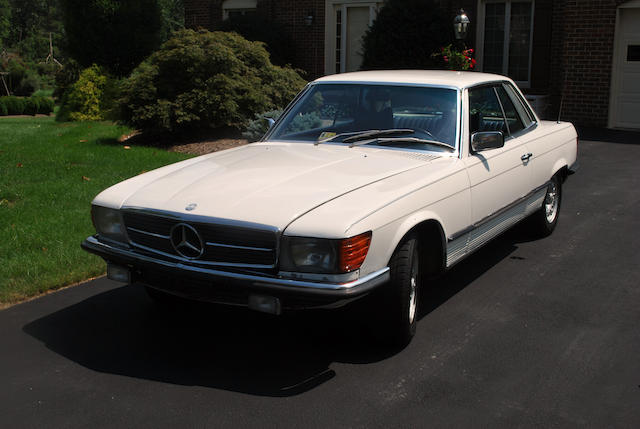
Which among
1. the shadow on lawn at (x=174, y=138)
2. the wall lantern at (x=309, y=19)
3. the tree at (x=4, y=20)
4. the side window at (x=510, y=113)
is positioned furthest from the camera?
the tree at (x=4, y=20)

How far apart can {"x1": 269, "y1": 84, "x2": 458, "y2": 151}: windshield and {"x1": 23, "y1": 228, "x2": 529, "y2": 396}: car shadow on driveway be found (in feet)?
4.14

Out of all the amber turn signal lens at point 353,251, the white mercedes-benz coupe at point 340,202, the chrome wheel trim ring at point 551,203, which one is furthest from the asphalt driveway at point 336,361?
the chrome wheel trim ring at point 551,203

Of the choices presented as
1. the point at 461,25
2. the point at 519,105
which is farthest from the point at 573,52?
the point at 519,105

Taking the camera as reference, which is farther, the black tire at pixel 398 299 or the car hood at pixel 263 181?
the black tire at pixel 398 299

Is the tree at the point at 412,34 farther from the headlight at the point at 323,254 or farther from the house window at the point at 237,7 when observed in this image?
the headlight at the point at 323,254

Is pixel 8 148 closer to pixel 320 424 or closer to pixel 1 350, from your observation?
pixel 1 350

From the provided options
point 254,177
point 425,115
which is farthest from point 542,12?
point 254,177

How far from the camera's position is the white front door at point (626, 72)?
14.8 meters

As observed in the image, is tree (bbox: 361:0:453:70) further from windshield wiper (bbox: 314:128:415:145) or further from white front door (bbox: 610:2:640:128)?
windshield wiper (bbox: 314:128:415:145)

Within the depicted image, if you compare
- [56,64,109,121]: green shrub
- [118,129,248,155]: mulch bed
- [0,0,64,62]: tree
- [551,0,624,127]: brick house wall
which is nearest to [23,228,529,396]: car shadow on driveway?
[118,129,248,155]: mulch bed

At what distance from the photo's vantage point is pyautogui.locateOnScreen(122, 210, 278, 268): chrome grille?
3.93 m

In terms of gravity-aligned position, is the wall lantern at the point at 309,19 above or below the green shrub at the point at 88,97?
above

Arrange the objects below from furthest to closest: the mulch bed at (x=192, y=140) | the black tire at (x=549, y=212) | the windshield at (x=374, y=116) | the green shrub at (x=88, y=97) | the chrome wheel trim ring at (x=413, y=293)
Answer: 1. the green shrub at (x=88, y=97)
2. the mulch bed at (x=192, y=140)
3. the black tire at (x=549, y=212)
4. the windshield at (x=374, y=116)
5. the chrome wheel trim ring at (x=413, y=293)

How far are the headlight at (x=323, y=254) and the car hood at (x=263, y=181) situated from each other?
147 mm
